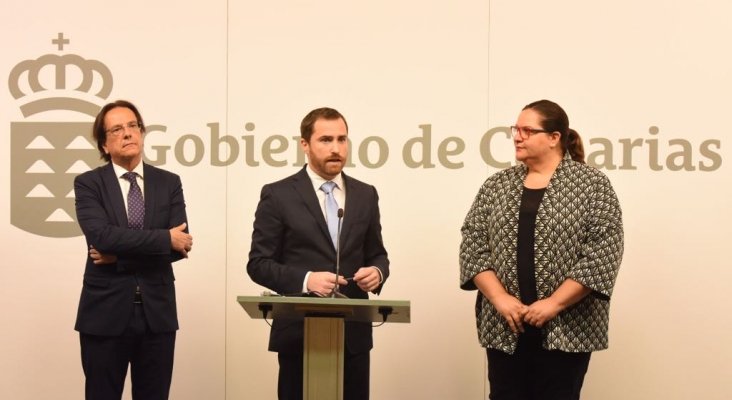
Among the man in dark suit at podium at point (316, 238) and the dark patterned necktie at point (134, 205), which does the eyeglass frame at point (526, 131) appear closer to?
the man in dark suit at podium at point (316, 238)

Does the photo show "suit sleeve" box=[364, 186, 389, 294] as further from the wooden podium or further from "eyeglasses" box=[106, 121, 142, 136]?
"eyeglasses" box=[106, 121, 142, 136]

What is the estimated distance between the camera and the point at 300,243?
11.9 feet

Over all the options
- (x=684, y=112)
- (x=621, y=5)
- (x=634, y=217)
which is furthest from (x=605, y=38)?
(x=634, y=217)

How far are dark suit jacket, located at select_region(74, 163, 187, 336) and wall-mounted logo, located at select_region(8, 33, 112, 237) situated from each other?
4.11 feet

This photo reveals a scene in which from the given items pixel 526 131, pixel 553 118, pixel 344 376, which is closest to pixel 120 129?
pixel 344 376

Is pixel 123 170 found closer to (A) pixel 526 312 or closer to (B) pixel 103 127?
(B) pixel 103 127

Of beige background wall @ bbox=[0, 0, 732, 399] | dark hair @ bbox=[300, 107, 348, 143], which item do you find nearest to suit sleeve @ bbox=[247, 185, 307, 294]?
dark hair @ bbox=[300, 107, 348, 143]

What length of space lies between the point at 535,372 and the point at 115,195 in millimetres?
1989

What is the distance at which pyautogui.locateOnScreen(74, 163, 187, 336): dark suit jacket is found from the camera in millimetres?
3797

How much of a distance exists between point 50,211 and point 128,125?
4.76 feet

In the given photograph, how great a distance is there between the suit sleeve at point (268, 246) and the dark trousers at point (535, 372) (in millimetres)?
923

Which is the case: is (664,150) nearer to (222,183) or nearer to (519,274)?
(519,274)

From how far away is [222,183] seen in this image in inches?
202

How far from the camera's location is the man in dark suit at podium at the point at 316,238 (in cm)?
358
